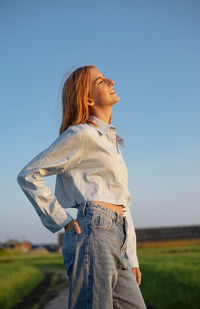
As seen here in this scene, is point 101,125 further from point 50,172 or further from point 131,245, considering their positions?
point 131,245

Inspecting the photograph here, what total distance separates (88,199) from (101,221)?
171 mm

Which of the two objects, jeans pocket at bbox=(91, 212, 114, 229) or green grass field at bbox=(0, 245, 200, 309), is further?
green grass field at bbox=(0, 245, 200, 309)

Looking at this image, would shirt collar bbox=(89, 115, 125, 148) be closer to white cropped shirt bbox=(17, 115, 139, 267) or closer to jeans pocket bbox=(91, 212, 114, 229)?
white cropped shirt bbox=(17, 115, 139, 267)

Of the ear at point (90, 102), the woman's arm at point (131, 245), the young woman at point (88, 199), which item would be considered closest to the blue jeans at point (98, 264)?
the young woman at point (88, 199)

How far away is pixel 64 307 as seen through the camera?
6824mm

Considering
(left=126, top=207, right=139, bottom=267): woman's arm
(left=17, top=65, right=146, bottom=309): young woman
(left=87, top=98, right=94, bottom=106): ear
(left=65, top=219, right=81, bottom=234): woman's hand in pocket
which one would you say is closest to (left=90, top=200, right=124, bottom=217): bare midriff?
(left=17, top=65, right=146, bottom=309): young woman

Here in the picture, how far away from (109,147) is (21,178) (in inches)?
23.8

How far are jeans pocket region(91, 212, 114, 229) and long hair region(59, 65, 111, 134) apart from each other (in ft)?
2.27

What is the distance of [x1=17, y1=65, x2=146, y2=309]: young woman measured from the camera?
79.9 inches

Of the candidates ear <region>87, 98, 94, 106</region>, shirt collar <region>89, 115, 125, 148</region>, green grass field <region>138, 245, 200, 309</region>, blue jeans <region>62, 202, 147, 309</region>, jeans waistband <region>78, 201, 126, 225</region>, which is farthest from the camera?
green grass field <region>138, 245, 200, 309</region>

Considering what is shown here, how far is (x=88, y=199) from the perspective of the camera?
7.28ft

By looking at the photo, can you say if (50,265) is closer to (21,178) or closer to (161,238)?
(161,238)

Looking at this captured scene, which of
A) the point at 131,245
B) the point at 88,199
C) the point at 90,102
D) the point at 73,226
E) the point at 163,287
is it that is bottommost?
the point at 163,287

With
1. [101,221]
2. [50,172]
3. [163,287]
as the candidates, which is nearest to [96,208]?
[101,221]
